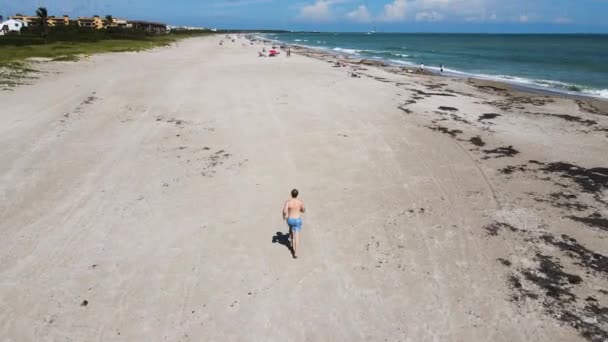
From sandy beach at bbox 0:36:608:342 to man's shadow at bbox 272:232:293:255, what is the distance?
7 centimetres

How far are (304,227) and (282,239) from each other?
2.47ft

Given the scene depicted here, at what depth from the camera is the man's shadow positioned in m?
9.27

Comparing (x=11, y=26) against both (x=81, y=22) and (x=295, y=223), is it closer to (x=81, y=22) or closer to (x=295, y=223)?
(x=81, y=22)

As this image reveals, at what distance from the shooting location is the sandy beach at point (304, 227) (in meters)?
7.07

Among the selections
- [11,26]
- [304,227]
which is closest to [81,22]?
[11,26]

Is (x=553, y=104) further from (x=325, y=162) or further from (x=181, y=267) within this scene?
(x=181, y=267)

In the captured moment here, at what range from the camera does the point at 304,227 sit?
33.0ft

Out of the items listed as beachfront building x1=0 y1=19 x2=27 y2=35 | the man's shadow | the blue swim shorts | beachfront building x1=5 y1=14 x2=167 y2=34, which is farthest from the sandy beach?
beachfront building x1=5 y1=14 x2=167 y2=34

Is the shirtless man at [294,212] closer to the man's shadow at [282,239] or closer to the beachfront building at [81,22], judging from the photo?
the man's shadow at [282,239]

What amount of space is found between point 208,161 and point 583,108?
2308 centimetres

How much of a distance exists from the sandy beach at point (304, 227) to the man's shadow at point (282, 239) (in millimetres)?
66

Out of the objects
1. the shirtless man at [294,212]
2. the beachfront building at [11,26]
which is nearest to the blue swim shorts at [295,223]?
the shirtless man at [294,212]

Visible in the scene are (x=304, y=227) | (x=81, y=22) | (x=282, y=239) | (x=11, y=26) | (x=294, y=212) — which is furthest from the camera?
(x=81, y=22)

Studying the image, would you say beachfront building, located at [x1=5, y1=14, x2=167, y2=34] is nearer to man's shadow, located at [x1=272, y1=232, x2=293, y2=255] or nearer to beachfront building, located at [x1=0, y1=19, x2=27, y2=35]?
beachfront building, located at [x1=0, y1=19, x2=27, y2=35]
